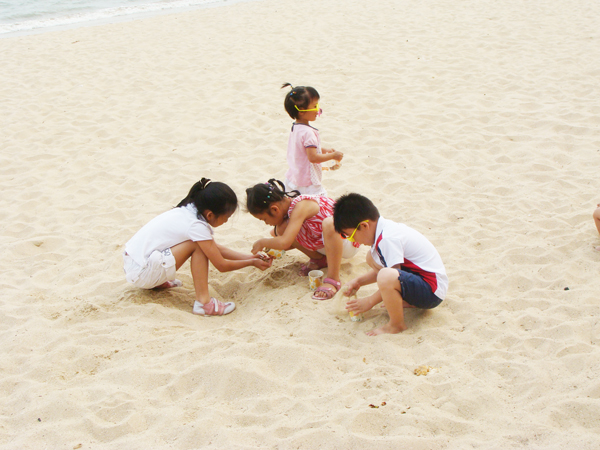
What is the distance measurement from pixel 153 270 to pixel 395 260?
148 centimetres

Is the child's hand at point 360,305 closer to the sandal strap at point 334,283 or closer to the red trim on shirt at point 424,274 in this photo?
the red trim on shirt at point 424,274

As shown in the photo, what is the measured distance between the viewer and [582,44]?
785 cm

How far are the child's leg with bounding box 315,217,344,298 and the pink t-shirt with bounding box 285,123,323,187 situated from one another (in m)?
0.71

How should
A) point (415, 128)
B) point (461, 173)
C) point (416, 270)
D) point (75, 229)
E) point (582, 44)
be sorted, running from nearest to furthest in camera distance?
point (416, 270), point (75, 229), point (461, 173), point (415, 128), point (582, 44)

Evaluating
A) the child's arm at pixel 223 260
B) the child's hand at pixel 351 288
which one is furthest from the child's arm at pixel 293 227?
the child's hand at pixel 351 288

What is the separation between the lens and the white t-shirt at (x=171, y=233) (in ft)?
11.0

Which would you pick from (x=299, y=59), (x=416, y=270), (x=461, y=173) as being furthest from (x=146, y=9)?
(x=416, y=270)

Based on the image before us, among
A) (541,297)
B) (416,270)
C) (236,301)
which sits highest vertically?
(416,270)

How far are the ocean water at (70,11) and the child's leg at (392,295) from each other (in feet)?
40.1

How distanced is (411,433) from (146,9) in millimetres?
15036

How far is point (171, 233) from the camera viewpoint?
11.1 ft

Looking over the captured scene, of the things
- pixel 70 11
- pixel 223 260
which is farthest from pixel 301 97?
pixel 70 11

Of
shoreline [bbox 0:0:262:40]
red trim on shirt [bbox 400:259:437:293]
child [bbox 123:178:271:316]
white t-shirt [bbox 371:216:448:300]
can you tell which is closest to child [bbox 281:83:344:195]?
child [bbox 123:178:271:316]

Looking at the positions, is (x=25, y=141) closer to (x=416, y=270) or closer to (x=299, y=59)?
(x=299, y=59)
